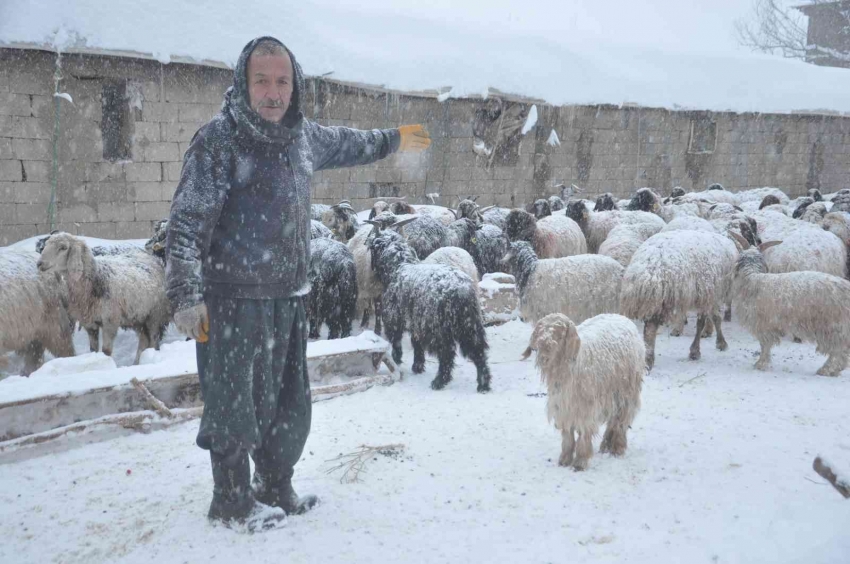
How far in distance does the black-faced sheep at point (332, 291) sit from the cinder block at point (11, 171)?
552cm

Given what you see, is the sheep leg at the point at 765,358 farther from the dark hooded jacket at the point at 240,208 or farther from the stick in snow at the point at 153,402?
the stick in snow at the point at 153,402

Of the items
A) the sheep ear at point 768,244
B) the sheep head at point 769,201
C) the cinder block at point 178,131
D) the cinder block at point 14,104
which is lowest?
the sheep ear at point 768,244

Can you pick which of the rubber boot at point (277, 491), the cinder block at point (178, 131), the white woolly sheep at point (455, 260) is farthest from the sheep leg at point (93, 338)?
the cinder block at point (178, 131)

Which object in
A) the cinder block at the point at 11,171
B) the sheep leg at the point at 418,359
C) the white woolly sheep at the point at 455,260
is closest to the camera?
the sheep leg at the point at 418,359

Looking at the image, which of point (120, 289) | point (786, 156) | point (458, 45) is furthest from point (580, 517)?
point (786, 156)

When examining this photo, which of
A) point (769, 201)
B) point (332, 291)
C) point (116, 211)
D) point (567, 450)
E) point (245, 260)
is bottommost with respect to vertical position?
point (567, 450)

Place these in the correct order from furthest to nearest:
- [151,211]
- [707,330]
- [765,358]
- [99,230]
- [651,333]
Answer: [151,211] < [99,230] < [707,330] < [651,333] < [765,358]

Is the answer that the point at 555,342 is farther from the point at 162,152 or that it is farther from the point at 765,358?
the point at 162,152

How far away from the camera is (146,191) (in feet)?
34.6

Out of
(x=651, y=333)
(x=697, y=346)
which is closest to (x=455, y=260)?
(x=651, y=333)

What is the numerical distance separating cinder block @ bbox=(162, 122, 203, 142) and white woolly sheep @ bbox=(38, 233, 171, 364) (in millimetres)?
4710

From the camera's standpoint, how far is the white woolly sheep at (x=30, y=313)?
527cm

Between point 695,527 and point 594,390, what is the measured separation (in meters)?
0.89

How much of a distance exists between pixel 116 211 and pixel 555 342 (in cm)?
873
